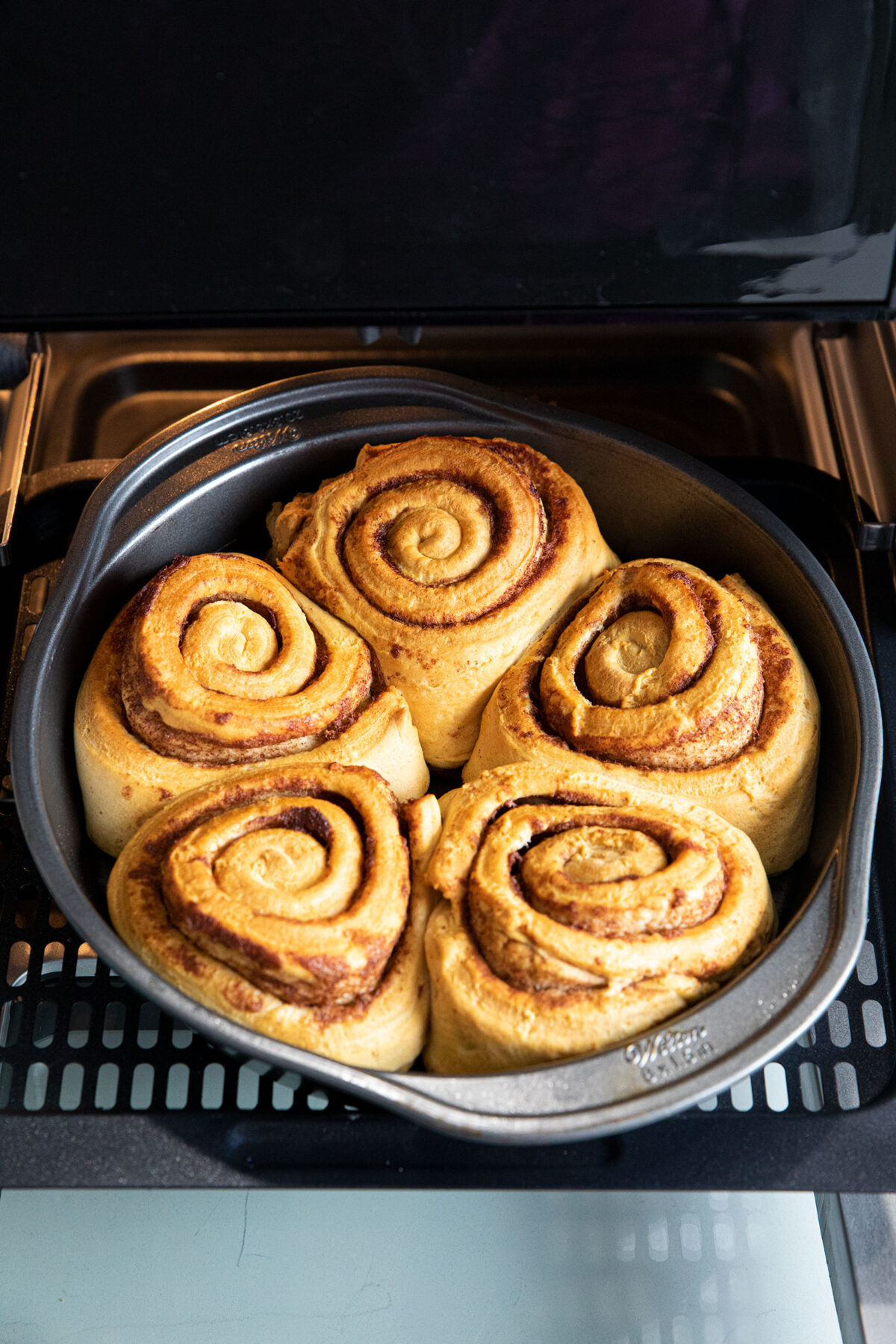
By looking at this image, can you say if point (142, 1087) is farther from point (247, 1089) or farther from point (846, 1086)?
point (846, 1086)

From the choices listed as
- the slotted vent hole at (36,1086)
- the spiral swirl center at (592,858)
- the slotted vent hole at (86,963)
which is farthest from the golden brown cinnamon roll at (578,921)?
the slotted vent hole at (36,1086)

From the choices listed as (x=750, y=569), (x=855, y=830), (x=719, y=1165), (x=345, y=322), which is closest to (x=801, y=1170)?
(x=719, y=1165)

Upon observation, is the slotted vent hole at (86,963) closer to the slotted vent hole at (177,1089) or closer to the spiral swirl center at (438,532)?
the slotted vent hole at (177,1089)

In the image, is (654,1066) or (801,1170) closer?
(654,1066)

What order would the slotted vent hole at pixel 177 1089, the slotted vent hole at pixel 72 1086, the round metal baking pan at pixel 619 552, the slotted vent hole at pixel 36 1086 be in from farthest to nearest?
the slotted vent hole at pixel 177 1089 → the slotted vent hole at pixel 36 1086 → the slotted vent hole at pixel 72 1086 → the round metal baking pan at pixel 619 552

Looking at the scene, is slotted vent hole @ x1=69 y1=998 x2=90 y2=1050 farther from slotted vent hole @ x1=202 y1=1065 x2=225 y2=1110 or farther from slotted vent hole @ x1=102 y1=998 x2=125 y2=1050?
slotted vent hole @ x1=202 y1=1065 x2=225 y2=1110

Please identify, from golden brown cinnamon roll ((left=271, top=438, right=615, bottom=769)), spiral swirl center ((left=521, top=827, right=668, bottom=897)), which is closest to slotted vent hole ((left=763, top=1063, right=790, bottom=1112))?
spiral swirl center ((left=521, top=827, right=668, bottom=897))

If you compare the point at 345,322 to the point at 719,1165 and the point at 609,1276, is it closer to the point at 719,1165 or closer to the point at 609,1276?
the point at 719,1165
